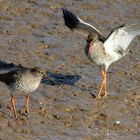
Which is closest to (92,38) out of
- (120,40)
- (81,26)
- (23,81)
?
(120,40)

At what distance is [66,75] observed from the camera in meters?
13.1

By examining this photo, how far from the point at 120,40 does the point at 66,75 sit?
1.31 metres

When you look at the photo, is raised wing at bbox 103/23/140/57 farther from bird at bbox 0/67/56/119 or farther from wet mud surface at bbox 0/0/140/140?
bird at bbox 0/67/56/119

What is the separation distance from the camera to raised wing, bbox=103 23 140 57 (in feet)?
40.7

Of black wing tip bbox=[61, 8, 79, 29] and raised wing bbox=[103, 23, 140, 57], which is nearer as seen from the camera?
raised wing bbox=[103, 23, 140, 57]

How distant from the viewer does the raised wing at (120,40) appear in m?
12.4

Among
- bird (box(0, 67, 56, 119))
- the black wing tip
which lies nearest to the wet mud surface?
bird (box(0, 67, 56, 119))

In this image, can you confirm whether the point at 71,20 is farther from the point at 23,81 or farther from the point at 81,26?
the point at 23,81

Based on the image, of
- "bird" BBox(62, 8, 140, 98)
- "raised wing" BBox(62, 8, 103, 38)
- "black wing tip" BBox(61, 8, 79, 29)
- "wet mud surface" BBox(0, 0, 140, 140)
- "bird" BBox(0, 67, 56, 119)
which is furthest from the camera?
"black wing tip" BBox(61, 8, 79, 29)

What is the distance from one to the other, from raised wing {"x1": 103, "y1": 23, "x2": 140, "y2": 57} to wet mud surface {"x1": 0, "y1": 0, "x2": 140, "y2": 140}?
655 mm

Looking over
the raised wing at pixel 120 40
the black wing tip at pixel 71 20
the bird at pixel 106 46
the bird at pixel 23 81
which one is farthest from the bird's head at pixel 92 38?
the bird at pixel 23 81

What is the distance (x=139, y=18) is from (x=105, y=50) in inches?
157

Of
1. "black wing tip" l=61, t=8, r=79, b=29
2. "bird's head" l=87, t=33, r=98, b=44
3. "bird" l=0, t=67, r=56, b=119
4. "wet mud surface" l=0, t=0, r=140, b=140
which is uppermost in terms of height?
"bird's head" l=87, t=33, r=98, b=44

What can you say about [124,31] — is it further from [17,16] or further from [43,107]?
[17,16]
